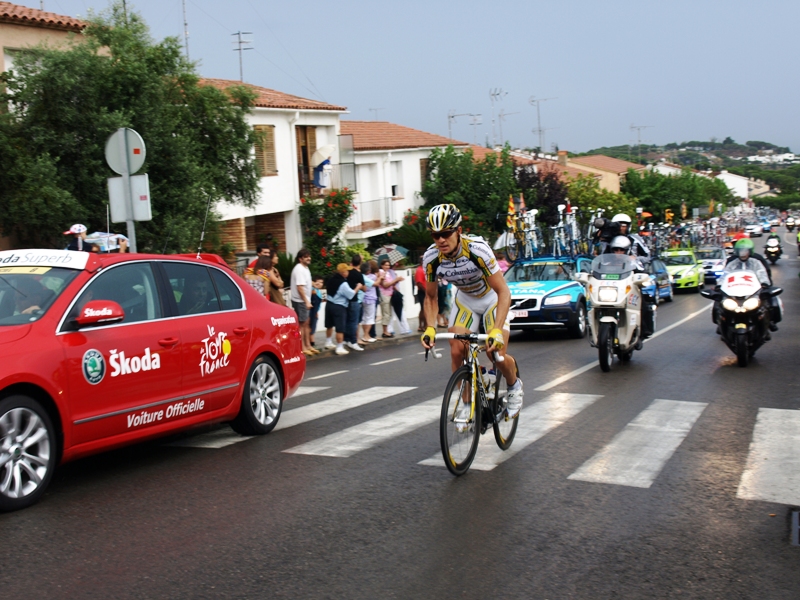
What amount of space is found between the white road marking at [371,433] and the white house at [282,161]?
20.9 meters

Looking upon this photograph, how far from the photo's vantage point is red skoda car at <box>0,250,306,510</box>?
19.3 ft

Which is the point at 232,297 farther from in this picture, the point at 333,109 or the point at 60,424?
the point at 333,109

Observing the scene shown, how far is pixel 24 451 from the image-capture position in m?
5.82

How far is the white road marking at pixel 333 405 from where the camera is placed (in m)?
9.14

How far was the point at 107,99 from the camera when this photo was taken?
1825cm

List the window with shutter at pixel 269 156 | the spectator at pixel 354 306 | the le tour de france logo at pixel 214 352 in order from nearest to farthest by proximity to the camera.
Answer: the le tour de france logo at pixel 214 352 → the spectator at pixel 354 306 → the window with shutter at pixel 269 156

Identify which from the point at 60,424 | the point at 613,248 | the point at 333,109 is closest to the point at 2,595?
the point at 60,424

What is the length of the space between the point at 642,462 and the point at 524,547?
2.36 metres

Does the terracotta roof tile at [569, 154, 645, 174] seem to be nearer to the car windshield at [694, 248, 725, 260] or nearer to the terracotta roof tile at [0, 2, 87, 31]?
the car windshield at [694, 248, 725, 260]

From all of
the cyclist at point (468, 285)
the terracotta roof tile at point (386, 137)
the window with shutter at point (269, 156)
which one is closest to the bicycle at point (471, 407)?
the cyclist at point (468, 285)

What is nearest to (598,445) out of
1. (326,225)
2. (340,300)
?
(340,300)

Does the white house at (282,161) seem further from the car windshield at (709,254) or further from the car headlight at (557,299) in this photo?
the car windshield at (709,254)

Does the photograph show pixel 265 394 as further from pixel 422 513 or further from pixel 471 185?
pixel 471 185

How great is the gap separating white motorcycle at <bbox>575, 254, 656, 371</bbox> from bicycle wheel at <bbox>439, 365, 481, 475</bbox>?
6400 mm
